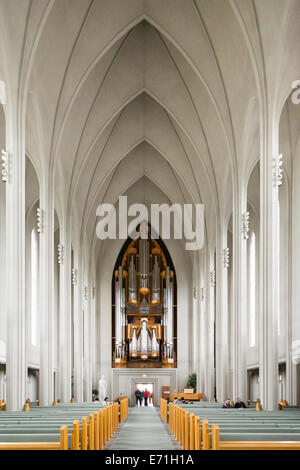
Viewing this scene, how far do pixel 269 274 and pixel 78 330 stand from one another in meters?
19.0

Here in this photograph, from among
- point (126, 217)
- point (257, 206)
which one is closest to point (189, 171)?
point (257, 206)

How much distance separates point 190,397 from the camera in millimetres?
39406

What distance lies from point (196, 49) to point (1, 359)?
14.5 meters

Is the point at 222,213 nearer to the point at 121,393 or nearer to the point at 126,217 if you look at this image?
the point at 126,217

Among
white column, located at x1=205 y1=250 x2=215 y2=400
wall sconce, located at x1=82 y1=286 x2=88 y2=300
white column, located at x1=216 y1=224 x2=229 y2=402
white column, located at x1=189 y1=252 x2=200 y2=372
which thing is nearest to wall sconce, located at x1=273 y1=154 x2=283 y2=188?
white column, located at x1=216 y1=224 x2=229 y2=402

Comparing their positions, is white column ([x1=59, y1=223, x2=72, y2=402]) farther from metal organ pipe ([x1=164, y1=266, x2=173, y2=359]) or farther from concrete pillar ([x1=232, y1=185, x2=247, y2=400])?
metal organ pipe ([x1=164, y1=266, x2=173, y2=359])

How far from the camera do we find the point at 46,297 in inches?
1021

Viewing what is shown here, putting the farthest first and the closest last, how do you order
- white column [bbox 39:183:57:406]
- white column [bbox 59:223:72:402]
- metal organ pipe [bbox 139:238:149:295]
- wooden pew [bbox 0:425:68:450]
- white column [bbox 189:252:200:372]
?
metal organ pipe [bbox 139:238:149:295] < white column [bbox 189:252:200:372] < white column [bbox 59:223:72:402] < white column [bbox 39:183:57:406] < wooden pew [bbox 0:425:68:450]

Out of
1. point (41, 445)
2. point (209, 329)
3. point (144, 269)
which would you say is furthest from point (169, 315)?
point (41, 445)

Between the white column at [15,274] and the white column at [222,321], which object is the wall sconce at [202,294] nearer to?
the white column at [222,321]

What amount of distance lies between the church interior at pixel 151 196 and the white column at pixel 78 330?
0.47 ft

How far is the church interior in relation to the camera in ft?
67.3

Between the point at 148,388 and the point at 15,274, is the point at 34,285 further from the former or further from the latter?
the point at 15,274

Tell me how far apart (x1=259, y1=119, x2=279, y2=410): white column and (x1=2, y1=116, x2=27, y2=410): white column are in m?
7.36
